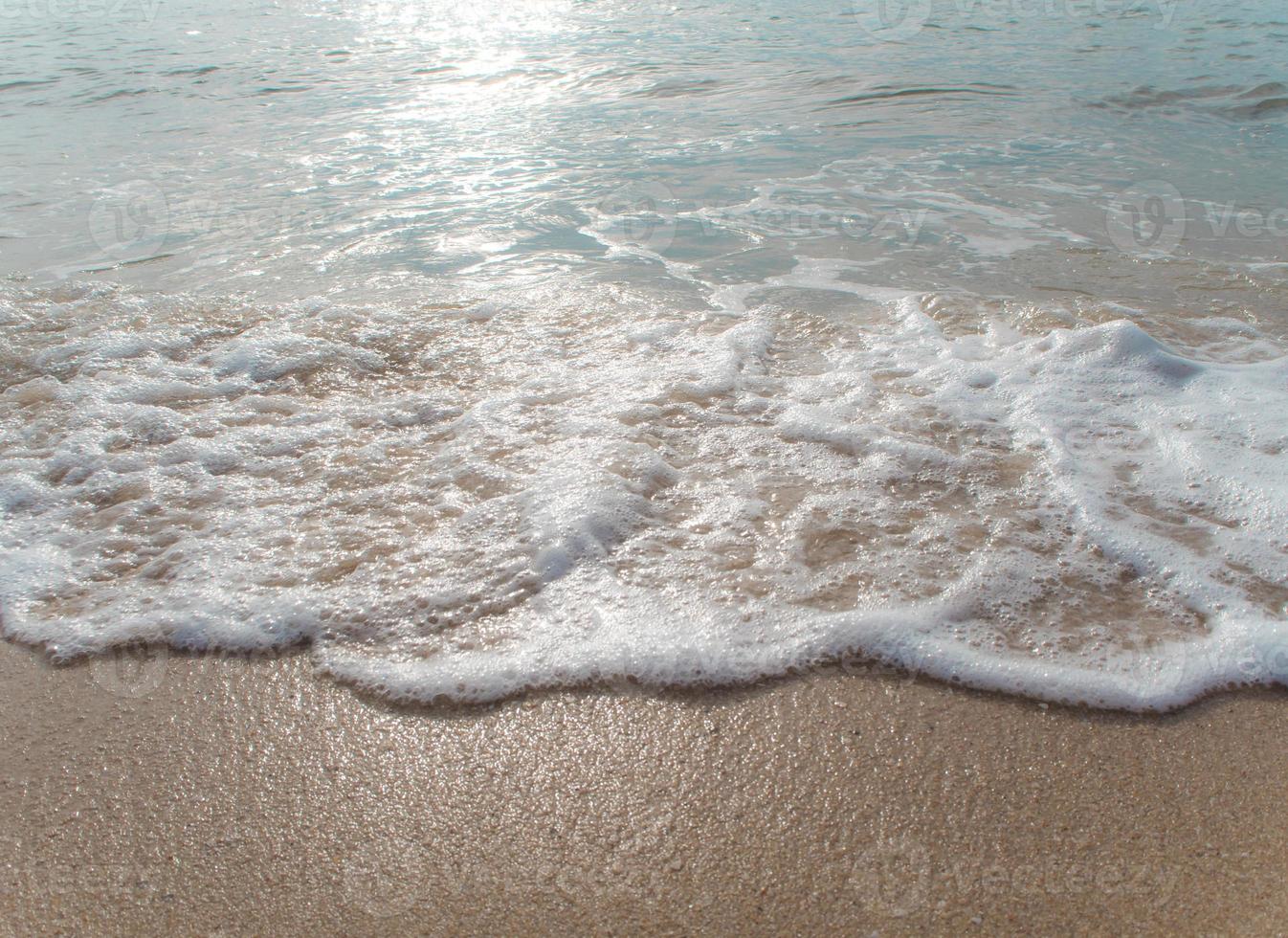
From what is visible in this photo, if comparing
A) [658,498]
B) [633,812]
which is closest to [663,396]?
[658,498]

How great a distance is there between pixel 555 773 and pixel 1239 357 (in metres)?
3.33

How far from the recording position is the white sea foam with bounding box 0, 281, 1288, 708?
211cm

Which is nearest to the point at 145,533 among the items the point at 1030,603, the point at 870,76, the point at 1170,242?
the point at 1030,603

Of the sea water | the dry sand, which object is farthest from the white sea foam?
the dry sand

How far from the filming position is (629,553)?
2.40m

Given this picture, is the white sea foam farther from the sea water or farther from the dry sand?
the dry sand

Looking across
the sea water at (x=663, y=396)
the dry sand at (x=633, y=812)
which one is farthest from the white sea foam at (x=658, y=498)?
the dry sand at (x=633, y=812)

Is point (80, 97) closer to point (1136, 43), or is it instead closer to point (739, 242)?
Result: point (739, 242)

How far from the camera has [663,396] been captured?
3.24 metres

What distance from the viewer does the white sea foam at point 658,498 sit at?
6.93ft

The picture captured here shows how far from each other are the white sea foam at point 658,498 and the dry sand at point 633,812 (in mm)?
140

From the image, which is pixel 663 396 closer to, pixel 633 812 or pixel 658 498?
pixel 658 498

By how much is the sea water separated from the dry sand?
0.14 metres

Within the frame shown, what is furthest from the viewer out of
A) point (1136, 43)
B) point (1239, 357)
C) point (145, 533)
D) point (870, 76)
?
point (1136, 43)
